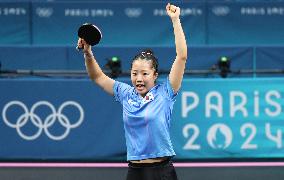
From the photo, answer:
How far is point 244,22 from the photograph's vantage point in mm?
9547

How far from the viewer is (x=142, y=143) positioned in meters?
2.91

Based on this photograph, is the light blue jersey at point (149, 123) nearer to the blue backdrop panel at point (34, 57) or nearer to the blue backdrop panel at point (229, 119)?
the blue backdrop panel at point (229, 119)

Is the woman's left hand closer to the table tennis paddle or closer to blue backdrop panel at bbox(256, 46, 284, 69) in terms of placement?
the table tennis paddle

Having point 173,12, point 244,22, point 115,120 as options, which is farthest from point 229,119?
point 244,22

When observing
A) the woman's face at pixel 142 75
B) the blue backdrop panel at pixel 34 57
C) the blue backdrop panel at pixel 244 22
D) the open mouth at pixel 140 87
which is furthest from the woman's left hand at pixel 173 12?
the blue backdrop panel at pixel 244 22

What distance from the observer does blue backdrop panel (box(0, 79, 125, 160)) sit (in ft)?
18.9

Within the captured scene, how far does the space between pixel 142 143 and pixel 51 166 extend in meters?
2.85

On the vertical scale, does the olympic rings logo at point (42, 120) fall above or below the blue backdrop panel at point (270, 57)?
below

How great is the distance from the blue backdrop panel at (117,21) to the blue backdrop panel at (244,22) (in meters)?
0.22

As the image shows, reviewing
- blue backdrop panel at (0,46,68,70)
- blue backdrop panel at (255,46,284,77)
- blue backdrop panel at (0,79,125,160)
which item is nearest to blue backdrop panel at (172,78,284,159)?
blue backdrop panel at (0,79,125,160)

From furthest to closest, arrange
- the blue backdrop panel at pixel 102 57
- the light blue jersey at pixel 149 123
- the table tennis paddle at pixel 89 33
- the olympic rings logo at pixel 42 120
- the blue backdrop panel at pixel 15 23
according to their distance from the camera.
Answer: the blue backdrop panel at pixel 15 23, the blue backdrop panel at pixel 102 57, the olympic rings logo at pixel 42 120, the table tennis paddle at pixel 89 33, the light blue jersey at pixel 149 123

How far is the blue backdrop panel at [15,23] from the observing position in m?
9.46

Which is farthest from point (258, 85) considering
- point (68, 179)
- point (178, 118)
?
point (68, 179)

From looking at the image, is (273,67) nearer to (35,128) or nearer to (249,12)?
(249,12)
